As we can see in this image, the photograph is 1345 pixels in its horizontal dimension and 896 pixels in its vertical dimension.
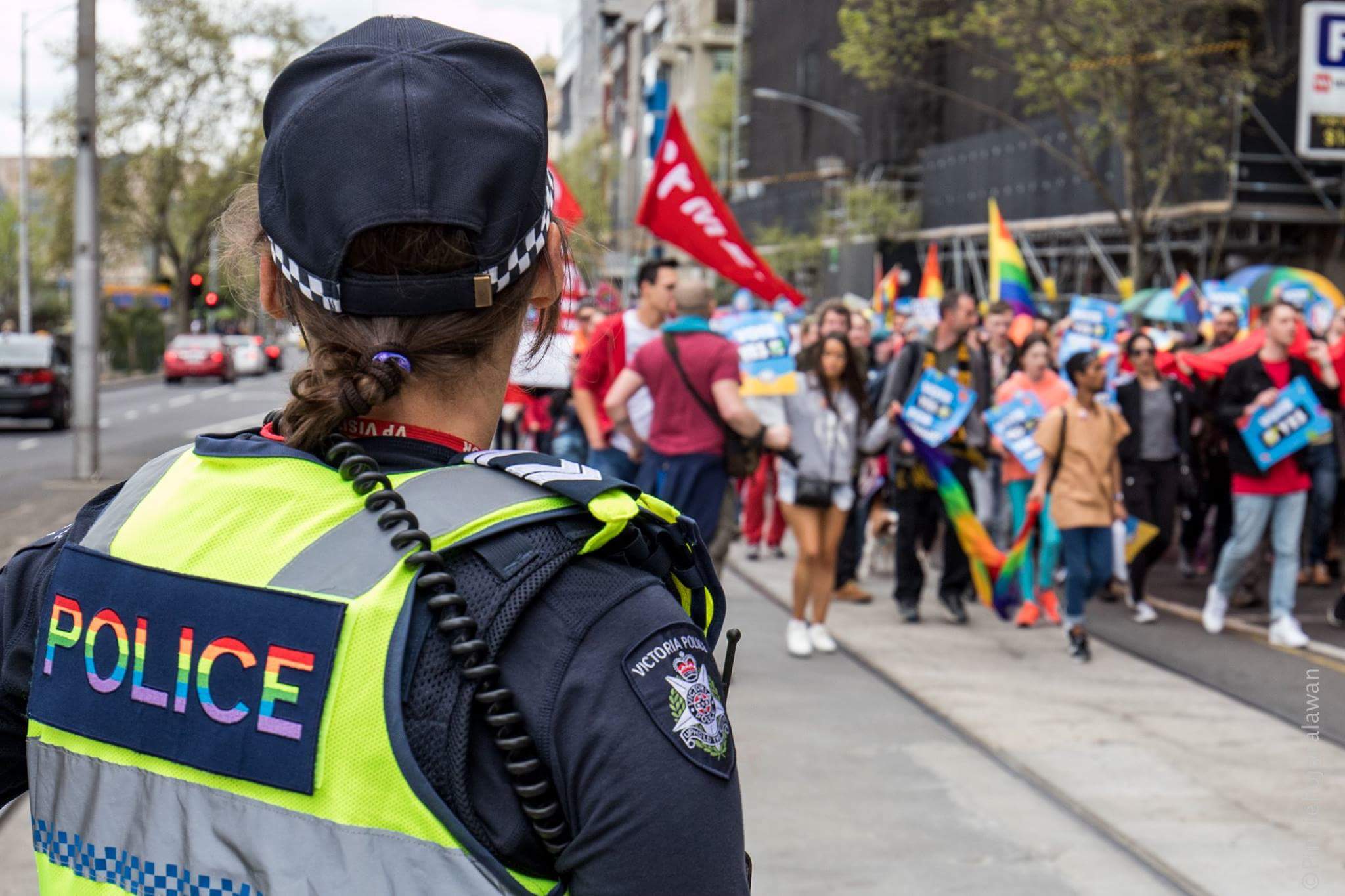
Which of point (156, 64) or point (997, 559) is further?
point (156, 64)

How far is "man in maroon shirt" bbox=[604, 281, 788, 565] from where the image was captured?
25.6 feet

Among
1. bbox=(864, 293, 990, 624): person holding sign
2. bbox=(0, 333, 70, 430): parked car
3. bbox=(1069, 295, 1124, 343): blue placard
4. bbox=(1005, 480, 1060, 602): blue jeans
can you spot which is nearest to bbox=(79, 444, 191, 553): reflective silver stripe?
bbox=(1005, 480, 1060, 602): blue jeans

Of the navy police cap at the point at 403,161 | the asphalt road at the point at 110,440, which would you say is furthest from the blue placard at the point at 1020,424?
the navy police cap at the point at 403,161

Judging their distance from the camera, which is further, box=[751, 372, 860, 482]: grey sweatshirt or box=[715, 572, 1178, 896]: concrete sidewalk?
box=[751, 372, 860, 482]: grey sweatshirt

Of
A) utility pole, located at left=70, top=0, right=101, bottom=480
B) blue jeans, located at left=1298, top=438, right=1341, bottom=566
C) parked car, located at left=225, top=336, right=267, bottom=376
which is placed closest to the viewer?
blue jeans, located at left=1298, top=438, right=1341, bottom=566

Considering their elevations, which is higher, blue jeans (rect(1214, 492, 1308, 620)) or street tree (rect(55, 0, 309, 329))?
street tree (rect(55, 0, 309, 329))

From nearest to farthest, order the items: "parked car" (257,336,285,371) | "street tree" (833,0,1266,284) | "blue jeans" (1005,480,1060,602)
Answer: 1. "blue jeans" (1005,480,1060,602)
2. "street tree" (833,0,1266,284)
3. "parked car" (257,336,285,371)

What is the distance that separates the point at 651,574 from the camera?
4.46 ft

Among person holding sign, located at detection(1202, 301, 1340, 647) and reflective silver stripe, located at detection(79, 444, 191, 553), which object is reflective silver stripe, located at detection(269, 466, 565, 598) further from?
person holding sign, located at detection(1202, 301, 1340, 647)

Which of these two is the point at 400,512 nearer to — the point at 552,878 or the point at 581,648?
the point at 581,648

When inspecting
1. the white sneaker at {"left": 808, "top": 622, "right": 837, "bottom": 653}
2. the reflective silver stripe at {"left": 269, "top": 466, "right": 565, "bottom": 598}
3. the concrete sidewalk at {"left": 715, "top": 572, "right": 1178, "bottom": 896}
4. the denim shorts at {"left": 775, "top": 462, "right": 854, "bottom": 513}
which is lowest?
the concrete sidewalk at {"left": 715, "top": 572, "right": 1178, "bottom": 896}

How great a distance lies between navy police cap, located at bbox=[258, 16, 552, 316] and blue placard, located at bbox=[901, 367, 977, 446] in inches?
332

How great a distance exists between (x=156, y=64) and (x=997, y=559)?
47.5m

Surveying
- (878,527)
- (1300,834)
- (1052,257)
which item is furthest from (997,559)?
(1052,257)
